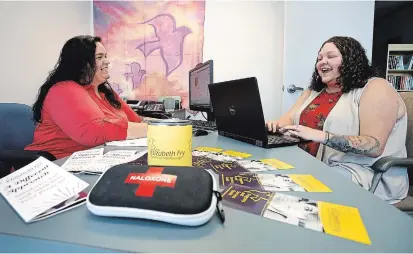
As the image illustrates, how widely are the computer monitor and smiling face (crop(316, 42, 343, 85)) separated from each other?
63 cm

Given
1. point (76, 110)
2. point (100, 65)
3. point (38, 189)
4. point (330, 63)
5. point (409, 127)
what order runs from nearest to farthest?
point (38, 189) < point (76, 110) < point (409, 127) < point (330, 63) < point (100, 65)

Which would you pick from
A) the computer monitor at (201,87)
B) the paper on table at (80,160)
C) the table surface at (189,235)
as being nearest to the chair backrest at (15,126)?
the paper on table at (80,160)

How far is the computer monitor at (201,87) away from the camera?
168 centimetres

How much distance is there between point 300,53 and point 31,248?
255 cm

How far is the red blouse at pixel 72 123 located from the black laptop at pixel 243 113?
0.48 m

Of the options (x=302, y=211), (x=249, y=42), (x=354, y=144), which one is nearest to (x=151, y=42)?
(x=249, y=42)

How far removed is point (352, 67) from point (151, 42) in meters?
2.24

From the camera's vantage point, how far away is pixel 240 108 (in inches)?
40.9

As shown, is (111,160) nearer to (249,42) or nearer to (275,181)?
(275,181)

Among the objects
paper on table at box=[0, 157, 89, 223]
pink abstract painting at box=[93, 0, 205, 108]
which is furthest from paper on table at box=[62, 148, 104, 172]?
pink abstract painting at box=[93, 0, 205, 108]

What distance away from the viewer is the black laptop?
0.93 metres

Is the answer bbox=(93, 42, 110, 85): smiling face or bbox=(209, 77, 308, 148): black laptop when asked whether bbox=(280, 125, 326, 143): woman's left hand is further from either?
bbox=(93, 42, 110, 85): smiling face

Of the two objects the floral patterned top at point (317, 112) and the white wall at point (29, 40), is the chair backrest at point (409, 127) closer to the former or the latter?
the floral patterned top at point (317, 112)

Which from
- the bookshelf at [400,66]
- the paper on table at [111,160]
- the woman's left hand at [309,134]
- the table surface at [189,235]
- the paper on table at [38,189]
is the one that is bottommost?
the table surface at [189,235]
